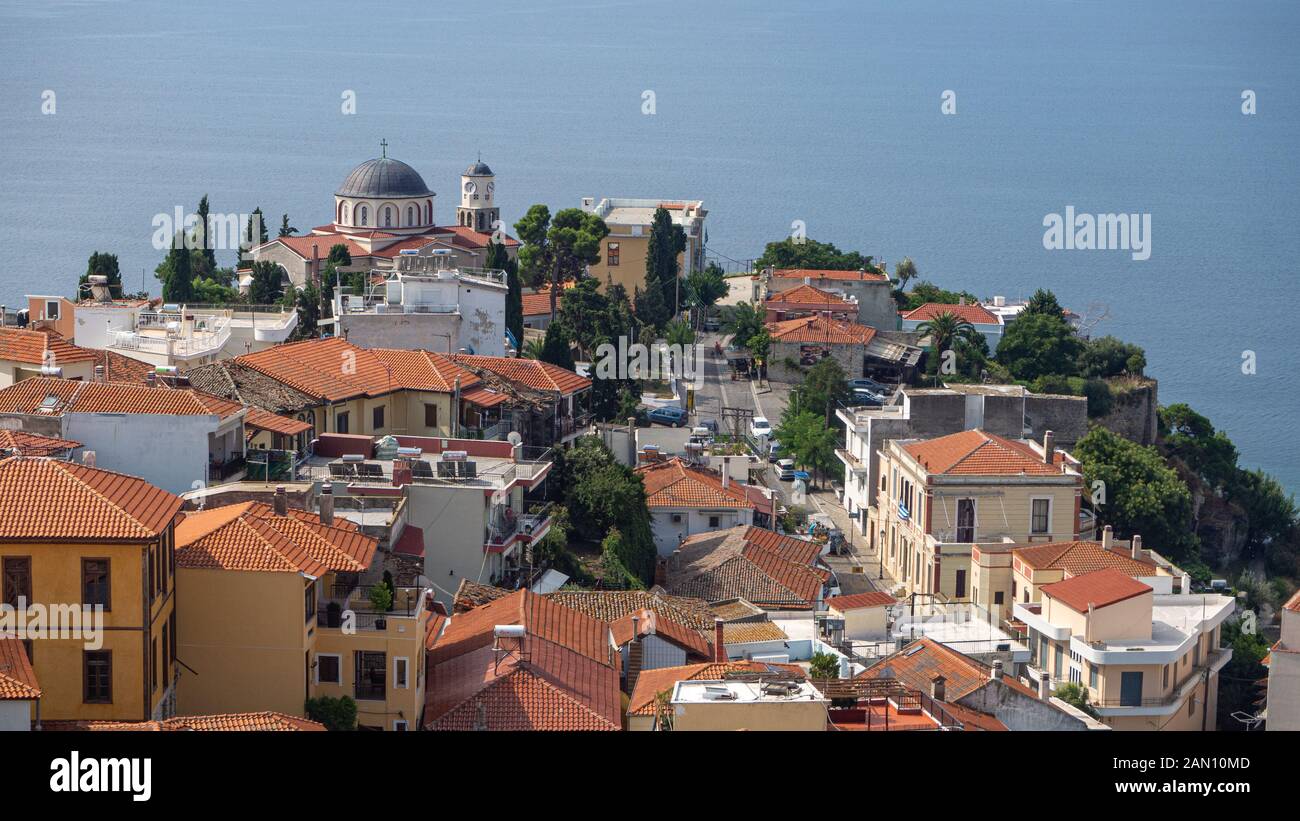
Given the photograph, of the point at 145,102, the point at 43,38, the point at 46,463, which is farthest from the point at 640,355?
the point at 43,38

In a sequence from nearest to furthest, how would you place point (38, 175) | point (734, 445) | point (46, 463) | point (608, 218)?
point (46, 463) < point (734, 445) < point (608, 218) < point (38, 175)

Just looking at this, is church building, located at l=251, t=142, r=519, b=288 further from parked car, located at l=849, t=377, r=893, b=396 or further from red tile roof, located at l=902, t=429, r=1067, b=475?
red tile roof, located at l=902, t=429, r=1067, b=475

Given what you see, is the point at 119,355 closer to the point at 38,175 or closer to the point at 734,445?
the point at 734,445

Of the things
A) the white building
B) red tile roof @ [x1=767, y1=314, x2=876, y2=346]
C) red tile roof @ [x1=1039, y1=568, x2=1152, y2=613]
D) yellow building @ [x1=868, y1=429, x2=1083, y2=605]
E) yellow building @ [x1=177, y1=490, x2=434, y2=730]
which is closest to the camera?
yellow building @ [x1=177, y1=490, x2=434, y2=730]

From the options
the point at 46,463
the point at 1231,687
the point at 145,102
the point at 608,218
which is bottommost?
the point at 1231,687

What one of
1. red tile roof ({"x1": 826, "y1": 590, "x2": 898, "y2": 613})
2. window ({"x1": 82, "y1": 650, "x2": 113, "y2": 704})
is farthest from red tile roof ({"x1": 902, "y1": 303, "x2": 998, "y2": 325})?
window ({"x1": 82, "y1": 650, "x2": 113, "y2": 704})

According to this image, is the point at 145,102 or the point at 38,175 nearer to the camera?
the point at 38,175
